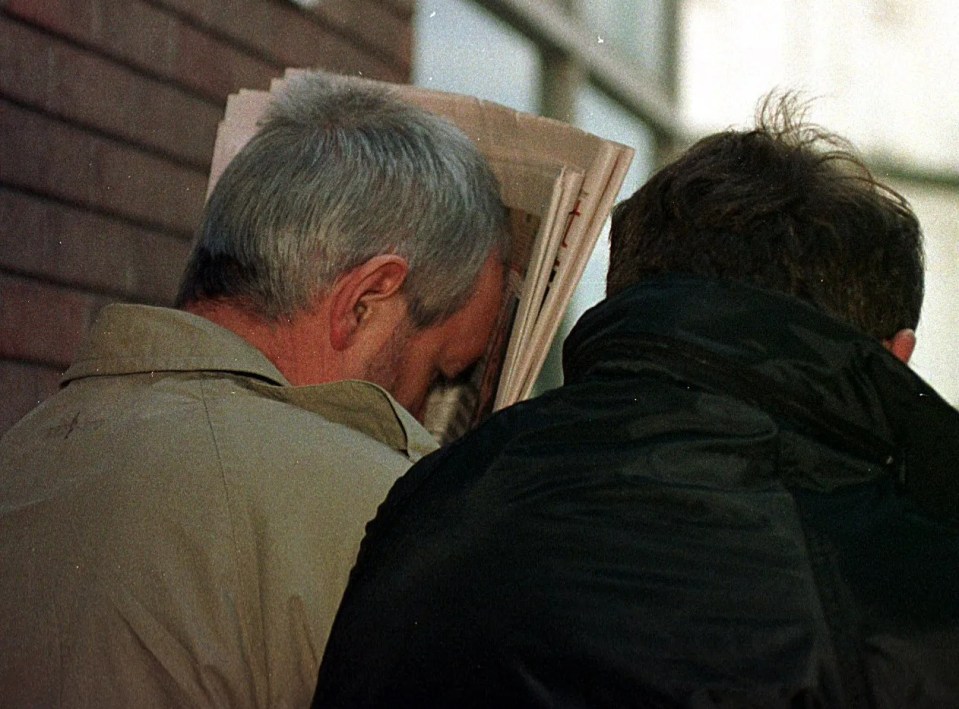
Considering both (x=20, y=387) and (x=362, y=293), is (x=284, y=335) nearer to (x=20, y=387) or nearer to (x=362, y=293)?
(x=362, y=293)

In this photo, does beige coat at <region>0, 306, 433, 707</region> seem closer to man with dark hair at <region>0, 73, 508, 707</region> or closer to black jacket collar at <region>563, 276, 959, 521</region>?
man with dark hair at <region>0, 73, 508, 707</region>

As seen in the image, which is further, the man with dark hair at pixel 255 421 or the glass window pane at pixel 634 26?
the glass window pane at pixel 634 26

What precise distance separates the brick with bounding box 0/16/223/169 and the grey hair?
1.04 metres

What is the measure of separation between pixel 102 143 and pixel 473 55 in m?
1.50

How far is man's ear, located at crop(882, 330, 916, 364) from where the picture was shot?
4.71 ft

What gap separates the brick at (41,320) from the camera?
8.80 feet

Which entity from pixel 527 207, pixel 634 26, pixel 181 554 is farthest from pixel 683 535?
pixel 634 26

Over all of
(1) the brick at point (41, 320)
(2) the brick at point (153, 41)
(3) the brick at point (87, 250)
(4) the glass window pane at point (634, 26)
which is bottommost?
(1) the brick at point (41, 320)

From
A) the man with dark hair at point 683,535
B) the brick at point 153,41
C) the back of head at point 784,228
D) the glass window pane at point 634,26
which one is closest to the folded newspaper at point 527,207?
the back of head at point 784,228

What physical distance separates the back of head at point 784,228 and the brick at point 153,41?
165cm

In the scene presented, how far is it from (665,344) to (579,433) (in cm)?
9

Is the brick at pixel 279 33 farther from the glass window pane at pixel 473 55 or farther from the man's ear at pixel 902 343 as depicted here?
the man's ear at pixel 902 343

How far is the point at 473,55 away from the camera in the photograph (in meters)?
4.20

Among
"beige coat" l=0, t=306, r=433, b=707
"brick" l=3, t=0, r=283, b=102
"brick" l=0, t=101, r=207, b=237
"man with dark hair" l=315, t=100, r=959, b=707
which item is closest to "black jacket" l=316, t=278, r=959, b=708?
"man with dark hair" l=315, t=100, r=959, b=707
